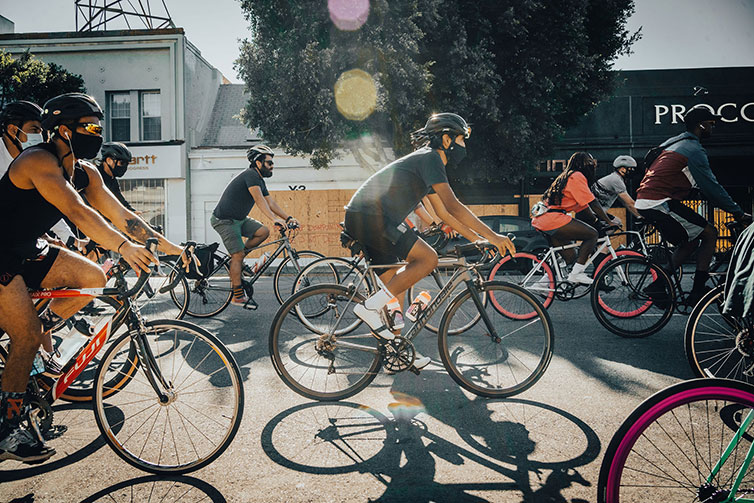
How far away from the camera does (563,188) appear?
687cm

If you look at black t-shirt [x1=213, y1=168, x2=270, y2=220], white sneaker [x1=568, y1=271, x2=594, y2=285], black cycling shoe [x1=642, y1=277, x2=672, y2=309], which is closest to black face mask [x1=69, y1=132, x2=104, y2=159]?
black t-shirt [x1=213, y1=168, x2=270, y2=220]

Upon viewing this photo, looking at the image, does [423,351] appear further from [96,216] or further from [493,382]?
[96,216]

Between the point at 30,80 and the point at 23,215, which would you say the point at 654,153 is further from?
the point at 30,80

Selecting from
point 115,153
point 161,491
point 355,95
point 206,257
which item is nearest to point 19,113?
point 115,153

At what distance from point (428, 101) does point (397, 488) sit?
14.0 meters

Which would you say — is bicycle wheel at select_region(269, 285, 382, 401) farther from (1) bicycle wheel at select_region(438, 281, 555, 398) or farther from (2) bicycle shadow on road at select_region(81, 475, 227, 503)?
(2) bicycle shadow on road at select_region(81, 475, 227, 503)

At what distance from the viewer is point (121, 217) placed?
326 centimetres

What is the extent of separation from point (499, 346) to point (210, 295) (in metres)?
4.54

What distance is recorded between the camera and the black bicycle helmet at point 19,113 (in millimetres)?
5273

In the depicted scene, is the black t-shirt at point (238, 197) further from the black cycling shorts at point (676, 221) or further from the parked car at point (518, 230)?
the parked car at point (518, 230)

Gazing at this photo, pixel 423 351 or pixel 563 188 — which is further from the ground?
pixel 563 188

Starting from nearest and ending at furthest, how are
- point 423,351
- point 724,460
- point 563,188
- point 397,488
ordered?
point 724,460, point 397,488, point 423,351, point 563,188

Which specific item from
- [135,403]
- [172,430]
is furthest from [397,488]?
[135,403]

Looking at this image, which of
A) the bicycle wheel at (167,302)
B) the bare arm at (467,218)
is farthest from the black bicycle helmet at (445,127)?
the bicycle wheel at (167,302)
